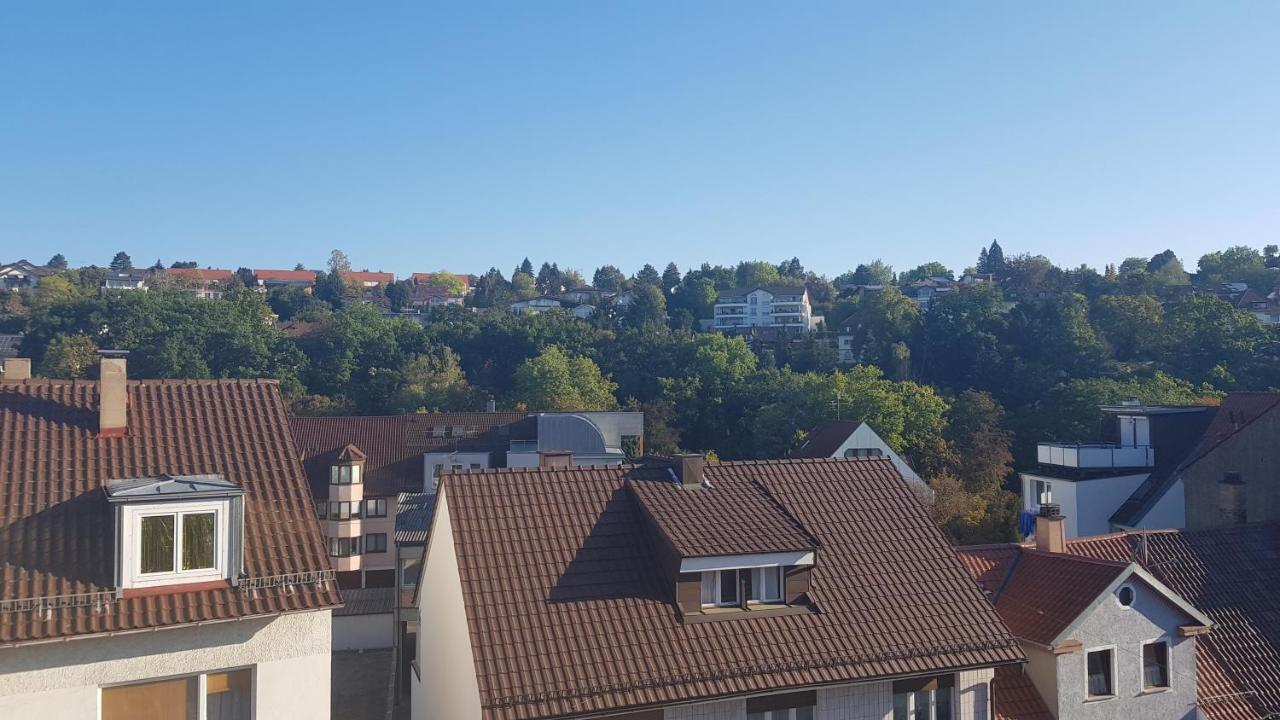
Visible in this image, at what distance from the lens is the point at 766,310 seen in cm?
13212

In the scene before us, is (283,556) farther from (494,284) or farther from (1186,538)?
(494,284)

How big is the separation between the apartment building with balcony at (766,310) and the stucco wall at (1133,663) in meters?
114

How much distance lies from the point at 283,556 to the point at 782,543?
264 inches

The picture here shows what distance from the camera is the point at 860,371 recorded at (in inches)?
2475

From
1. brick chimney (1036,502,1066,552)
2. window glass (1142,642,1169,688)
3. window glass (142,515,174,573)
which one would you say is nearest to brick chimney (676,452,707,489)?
window glass (142,515,174,573)

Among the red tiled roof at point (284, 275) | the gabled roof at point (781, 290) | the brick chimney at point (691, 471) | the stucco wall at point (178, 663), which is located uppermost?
the red tiled roof at point (284, 275)

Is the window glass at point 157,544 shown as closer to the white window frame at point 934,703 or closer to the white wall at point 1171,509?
the white window frame at point 934,703

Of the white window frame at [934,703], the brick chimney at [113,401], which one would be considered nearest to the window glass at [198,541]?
the brick chimney at [113,401]

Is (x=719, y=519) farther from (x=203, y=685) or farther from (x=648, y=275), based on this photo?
(x=648, y=275)

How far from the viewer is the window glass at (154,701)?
10070 millimetres

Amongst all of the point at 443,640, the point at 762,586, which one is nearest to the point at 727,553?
the point at 762,586

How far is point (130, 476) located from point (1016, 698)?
13314mm

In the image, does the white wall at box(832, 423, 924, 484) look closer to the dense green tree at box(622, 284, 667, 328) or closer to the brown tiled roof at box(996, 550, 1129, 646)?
the brown tiled roof at box(996, 550, 1129, 646)

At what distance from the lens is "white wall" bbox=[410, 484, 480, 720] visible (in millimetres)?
12062
